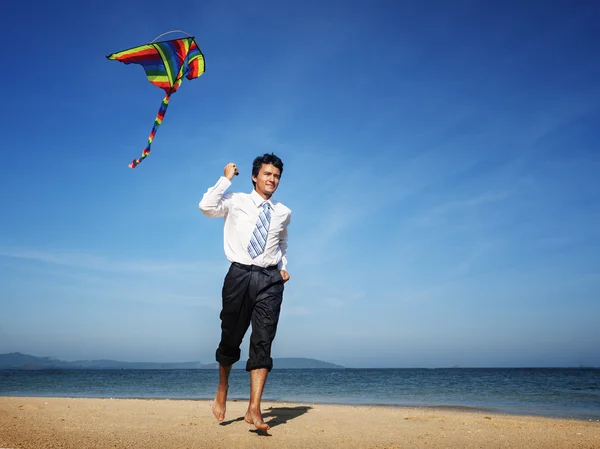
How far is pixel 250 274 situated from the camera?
12.5 ft

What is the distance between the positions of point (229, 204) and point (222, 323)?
1036mm

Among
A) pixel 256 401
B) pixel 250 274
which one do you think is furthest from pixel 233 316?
pixel 256 401

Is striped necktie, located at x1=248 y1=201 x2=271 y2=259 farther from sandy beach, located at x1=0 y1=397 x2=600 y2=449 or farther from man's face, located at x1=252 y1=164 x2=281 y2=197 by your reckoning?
sandy beach, located at x1=0 y1=397 x2=600 y2=449

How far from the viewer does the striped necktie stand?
3834 mm

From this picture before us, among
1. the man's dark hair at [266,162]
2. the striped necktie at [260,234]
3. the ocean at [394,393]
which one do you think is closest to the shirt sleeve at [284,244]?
the striped necktie at [260,234]

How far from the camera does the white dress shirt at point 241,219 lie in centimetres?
380

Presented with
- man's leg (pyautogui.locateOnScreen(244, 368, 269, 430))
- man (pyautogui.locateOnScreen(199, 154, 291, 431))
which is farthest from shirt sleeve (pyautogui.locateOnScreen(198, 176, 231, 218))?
man's leg (pyautogui.locateOnScreen(244, 368, 269, 430))

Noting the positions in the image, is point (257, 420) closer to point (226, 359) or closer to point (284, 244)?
point (226, 359)

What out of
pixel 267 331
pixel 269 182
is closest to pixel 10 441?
pixel 267 331

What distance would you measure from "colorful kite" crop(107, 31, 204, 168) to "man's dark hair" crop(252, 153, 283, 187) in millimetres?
1033

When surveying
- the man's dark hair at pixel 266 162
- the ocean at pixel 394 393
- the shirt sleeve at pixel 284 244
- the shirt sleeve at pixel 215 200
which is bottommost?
the ocean at pixel 394 393

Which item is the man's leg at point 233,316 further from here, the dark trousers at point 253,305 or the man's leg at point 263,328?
the man's leg at point 263,328

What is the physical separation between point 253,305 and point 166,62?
2.65 metres

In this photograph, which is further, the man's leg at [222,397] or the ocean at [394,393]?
the ocean at [394,393]
